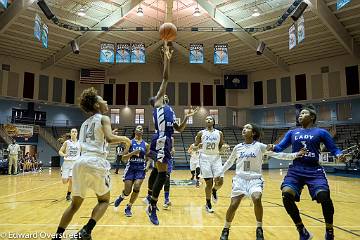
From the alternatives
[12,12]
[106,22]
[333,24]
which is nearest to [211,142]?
[333,24]

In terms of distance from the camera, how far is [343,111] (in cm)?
3128

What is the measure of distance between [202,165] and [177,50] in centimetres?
2492

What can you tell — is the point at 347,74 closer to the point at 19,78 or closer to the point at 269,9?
the point at 269,9

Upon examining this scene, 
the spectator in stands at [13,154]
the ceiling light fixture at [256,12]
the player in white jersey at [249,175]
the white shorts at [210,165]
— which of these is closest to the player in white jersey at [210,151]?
the white shorts at [210,165]

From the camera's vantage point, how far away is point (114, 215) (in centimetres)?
660

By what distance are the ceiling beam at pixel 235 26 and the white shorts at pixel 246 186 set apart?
19050 mm

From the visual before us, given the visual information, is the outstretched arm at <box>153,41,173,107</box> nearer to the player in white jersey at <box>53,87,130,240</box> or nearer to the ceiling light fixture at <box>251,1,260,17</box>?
the player in white jersey at <box>53,87,130,240</box>

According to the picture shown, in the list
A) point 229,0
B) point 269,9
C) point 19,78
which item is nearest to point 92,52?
point 19,78

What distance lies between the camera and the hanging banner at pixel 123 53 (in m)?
22.2

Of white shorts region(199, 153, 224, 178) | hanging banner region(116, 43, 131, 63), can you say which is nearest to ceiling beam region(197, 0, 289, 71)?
hanging banner region(116, 43, 131, 63)

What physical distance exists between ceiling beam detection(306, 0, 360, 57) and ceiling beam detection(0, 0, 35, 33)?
57.9 feet

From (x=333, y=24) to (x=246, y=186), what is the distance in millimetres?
21276

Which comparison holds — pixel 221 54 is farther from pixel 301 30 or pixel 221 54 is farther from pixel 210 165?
pixel 210 165

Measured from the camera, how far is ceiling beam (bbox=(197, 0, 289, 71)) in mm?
22184
